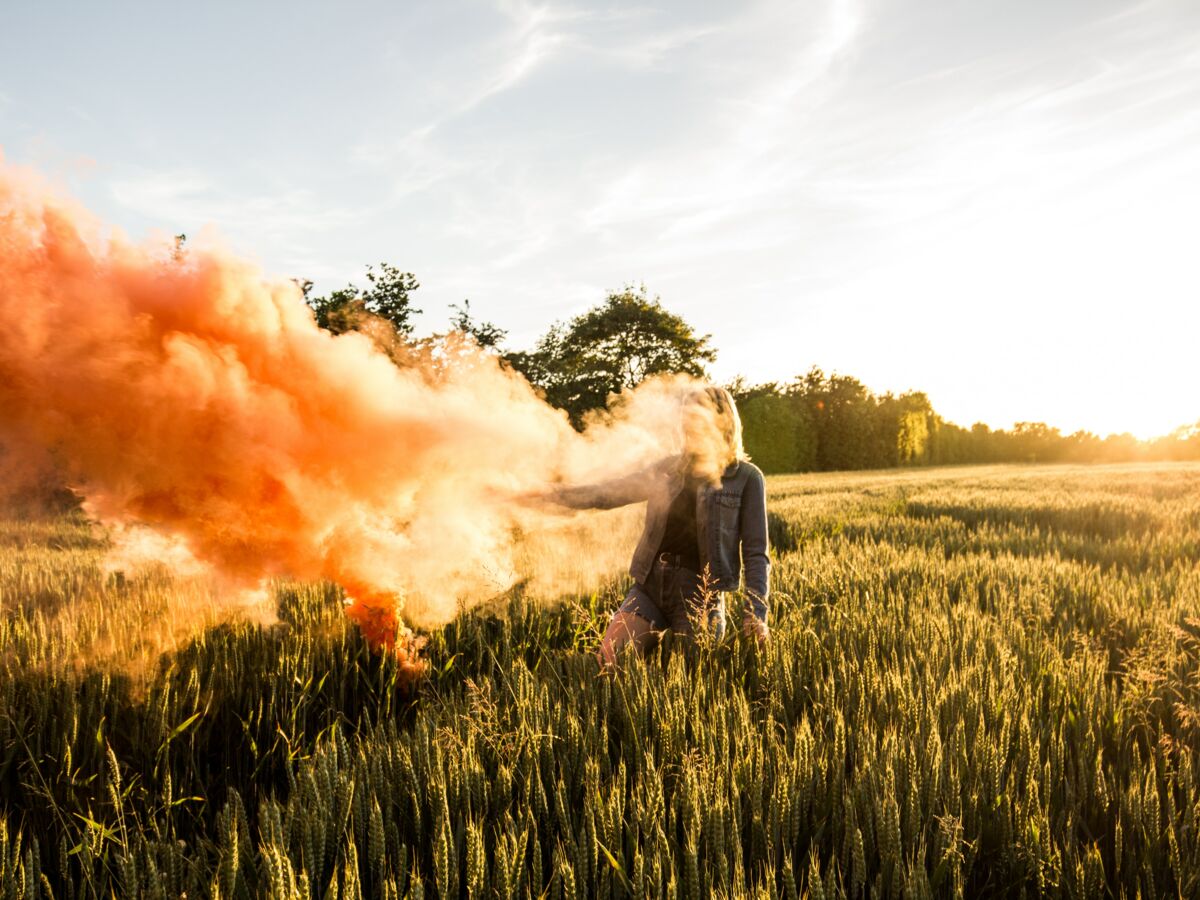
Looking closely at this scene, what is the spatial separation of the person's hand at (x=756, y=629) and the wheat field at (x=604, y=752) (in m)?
0.11

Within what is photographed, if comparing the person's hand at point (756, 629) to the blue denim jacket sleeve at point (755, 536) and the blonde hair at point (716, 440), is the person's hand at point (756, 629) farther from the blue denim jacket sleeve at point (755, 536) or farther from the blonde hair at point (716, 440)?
the blonde hair at point (716, 440)

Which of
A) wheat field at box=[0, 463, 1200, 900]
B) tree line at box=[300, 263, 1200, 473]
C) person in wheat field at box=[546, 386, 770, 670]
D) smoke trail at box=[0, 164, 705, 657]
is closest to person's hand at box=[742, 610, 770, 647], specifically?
person in wheat field at box=[546, 386, 770, 670]

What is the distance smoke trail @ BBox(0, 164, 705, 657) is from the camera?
8.37 ft

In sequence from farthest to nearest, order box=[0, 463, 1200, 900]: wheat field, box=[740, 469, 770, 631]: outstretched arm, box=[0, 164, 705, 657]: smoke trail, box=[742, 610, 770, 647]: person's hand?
box=[740, 469, 770, 631]: outstretched arm → box=[742, 610, 770, 647]: person's hand → box=[0, 164, 705, 657]: smoke trail → box=[0, 463, 1200, 900]: wheat field

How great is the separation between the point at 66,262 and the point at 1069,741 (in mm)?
4394

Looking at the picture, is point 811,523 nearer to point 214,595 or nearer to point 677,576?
point 677,576

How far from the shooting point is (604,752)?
2.38 meters

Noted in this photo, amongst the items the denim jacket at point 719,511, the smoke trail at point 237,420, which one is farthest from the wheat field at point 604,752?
the smoke trail at point 237,420

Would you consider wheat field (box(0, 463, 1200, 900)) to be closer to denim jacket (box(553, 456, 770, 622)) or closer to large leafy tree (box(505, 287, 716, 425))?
denim jacket (box(553, 456, 770, 622))

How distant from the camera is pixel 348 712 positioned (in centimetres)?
375

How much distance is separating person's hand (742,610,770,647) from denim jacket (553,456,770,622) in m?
0.08

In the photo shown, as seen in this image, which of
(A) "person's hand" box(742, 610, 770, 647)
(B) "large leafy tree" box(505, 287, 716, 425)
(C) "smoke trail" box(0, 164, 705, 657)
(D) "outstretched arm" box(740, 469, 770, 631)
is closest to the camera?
(C) "smoke trail" box(0, 164, 705, 657)

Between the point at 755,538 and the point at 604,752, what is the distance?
183 cm

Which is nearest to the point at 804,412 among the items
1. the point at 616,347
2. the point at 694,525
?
the point at 616,347
